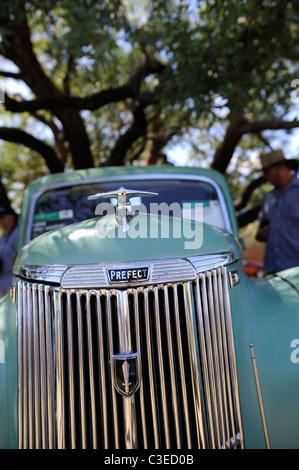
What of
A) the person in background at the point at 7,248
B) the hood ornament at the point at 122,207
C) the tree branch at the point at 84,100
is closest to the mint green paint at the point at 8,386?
the hood ornament at the point at 122,207

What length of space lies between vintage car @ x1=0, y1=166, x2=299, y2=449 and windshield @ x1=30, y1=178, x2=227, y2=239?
101 centimetres

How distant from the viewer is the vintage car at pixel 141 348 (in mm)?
1654

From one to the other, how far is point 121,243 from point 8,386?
825 mm

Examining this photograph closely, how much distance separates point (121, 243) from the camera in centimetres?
181

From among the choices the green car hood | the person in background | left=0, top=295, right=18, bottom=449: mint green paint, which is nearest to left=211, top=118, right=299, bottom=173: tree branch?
the person in background

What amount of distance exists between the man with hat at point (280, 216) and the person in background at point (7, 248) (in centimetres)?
273

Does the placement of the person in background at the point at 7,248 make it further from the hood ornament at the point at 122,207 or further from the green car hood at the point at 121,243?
the hood ornament at the point at 122,207

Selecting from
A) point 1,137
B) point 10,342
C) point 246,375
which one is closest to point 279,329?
point 246,375

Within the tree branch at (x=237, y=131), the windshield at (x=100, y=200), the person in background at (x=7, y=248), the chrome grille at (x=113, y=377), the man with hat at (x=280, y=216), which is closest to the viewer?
the chrome grille at (x=113, y=377)

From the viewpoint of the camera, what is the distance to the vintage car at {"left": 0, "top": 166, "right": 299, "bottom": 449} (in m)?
1.65

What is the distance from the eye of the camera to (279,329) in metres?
1.95

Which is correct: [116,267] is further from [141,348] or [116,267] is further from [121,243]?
[141,348]

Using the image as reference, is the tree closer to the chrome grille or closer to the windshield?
the windshield

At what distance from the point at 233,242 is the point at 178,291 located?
2.06 ft
